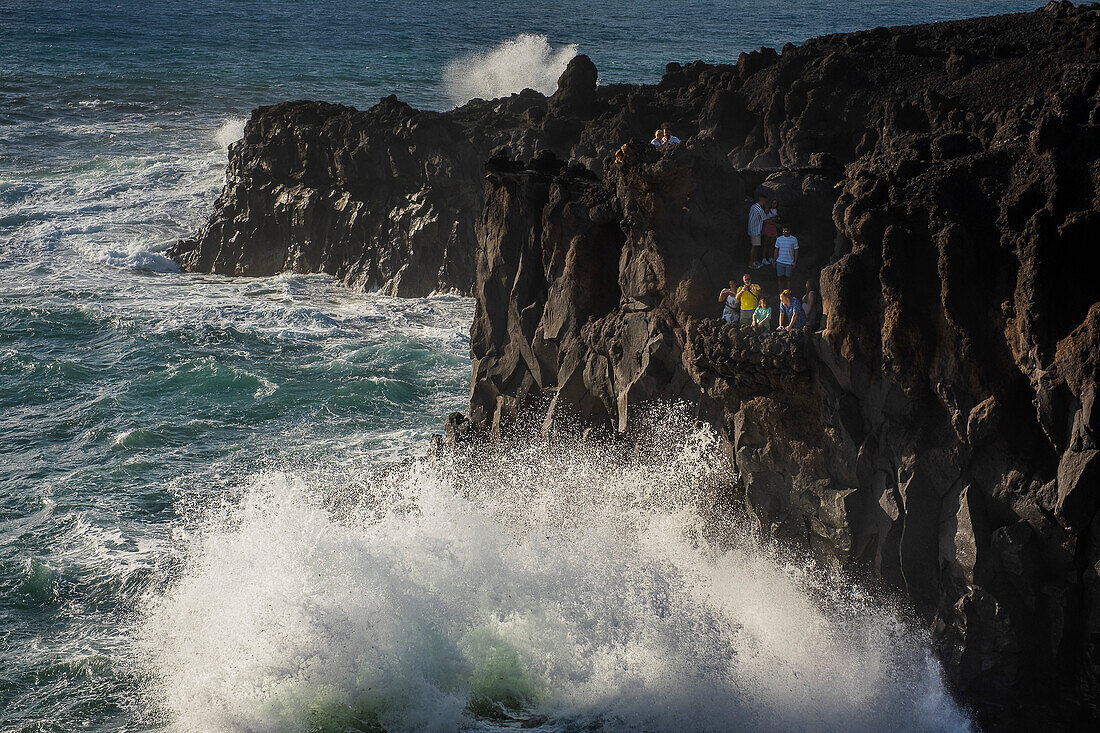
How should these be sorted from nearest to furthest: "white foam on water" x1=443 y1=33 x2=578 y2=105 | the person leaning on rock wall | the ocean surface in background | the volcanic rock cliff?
the volcanic rock cliff → the ocean surface in background → the person leaning on rock wall → "white foam on water" x1=443 y1=33 x2=578 y2=105

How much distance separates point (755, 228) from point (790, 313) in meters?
3.03

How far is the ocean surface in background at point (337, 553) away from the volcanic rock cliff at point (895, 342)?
50.5 inches

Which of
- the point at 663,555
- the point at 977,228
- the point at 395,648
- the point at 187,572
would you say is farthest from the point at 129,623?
the point at 977,228

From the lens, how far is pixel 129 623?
23250mm

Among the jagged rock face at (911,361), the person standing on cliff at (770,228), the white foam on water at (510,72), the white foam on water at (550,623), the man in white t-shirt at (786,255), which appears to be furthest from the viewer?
the white foam on water at (510,72)

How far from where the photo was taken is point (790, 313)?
65.0 feet

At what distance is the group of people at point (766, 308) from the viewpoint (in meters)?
19.7

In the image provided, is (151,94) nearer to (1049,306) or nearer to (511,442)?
(511,442)

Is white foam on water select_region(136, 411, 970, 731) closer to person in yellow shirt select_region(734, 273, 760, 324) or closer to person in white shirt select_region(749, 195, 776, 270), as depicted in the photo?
person in yellow shirt select_region(734, 273, 760, 324)

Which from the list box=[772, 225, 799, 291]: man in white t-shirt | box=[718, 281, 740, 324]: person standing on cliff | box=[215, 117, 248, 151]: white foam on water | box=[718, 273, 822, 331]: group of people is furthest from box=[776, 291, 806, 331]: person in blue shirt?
box=[215, 117, 248, 151]: white foam on water

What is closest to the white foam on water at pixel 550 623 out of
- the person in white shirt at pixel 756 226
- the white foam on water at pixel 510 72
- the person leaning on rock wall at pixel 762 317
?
the person leaning on rock wall at pixel 762 317

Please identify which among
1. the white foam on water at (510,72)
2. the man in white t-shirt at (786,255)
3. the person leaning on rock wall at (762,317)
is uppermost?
the white foam on water at (510,72)

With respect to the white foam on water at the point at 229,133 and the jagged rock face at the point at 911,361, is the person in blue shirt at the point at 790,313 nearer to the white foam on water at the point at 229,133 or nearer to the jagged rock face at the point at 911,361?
the jagged rock face at the point at 911,361

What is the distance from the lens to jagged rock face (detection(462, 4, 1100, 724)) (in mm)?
16812
